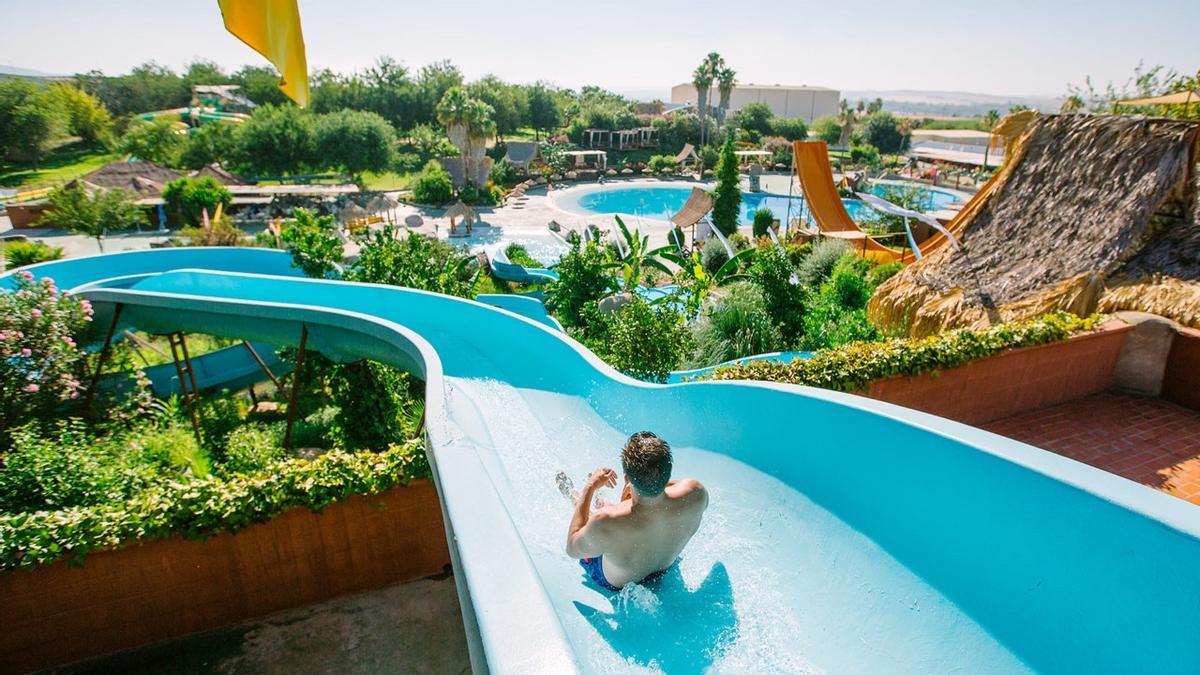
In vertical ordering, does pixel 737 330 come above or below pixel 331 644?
above

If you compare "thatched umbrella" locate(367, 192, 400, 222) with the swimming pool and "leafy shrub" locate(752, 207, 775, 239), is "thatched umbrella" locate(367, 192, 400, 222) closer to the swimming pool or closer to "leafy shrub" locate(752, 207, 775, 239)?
the swimming pool

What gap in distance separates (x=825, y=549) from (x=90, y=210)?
24198mm

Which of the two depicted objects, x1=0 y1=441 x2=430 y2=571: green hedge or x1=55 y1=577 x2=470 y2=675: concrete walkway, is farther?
x1=55 y1=577 x2=470 y2=675: concrete walkway

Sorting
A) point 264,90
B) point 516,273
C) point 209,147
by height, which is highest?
point 264,90

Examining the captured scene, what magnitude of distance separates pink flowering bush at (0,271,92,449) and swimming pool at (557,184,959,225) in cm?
2482

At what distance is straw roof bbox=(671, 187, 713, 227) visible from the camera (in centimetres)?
2322

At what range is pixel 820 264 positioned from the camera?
13852mm

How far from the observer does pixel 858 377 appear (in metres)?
5.64

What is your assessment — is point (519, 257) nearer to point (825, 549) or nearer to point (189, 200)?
point (189, 200)

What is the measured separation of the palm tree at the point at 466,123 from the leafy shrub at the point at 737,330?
2633cm

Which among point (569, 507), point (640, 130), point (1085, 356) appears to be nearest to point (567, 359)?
point (569, 507)

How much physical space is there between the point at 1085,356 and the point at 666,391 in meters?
5.12

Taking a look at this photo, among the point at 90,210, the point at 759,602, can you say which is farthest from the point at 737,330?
the point at 90,210

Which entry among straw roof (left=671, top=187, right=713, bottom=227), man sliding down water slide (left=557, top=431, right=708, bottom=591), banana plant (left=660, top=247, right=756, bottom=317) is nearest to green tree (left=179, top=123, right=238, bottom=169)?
straw roof (left=671, top=187, right=713, bottom=227)
